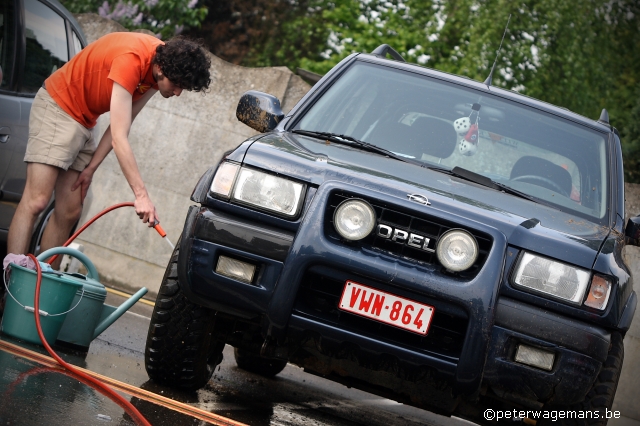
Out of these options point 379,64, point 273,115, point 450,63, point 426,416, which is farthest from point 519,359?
point 450,63

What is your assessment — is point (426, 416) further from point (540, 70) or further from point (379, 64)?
point (540, 70)

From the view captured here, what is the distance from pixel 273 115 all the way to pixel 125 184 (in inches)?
173

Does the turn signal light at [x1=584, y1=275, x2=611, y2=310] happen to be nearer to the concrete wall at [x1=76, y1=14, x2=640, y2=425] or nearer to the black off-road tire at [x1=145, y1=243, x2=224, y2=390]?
the black off-road tire at [x1=145, y1=243, x2=224, y2=390]

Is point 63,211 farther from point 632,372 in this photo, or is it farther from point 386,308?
point 632,372

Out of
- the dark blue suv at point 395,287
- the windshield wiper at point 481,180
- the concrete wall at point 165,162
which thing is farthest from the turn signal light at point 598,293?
the concrete wall at point 165,162

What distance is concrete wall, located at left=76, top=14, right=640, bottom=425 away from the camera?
8758 millimetres

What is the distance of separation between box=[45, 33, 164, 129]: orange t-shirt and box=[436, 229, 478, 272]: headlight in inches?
80.6

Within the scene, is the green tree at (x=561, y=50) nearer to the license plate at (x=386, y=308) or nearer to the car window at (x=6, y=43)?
the car window at (x=6, y=43)

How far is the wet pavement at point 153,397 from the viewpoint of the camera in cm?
343

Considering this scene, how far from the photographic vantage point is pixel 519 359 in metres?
3.62

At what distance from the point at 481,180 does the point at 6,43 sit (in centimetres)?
292

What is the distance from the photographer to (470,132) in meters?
4.84

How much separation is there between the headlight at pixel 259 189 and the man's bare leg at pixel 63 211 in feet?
5.95

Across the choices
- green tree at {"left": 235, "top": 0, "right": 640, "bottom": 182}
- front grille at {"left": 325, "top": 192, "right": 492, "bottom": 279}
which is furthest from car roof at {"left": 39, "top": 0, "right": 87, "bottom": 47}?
green tree at {"left": 235, "top": 0, "right": 640, "bottom": 182}
